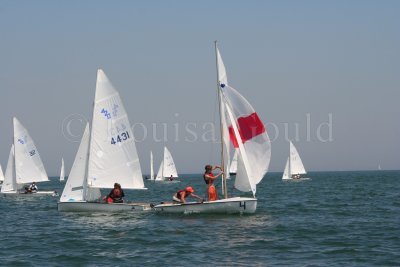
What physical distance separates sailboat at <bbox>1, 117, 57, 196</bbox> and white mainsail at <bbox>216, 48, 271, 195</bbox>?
77.1 ft

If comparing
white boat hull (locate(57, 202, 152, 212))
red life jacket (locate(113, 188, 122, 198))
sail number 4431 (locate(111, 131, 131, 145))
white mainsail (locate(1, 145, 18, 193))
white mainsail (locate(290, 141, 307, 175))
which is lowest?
white boat hull (locate(57, 202, 152, 212))

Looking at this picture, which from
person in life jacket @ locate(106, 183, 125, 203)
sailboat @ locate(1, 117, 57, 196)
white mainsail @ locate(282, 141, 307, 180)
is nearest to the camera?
person in life jacket @ locate(106, 183, 125, 203)

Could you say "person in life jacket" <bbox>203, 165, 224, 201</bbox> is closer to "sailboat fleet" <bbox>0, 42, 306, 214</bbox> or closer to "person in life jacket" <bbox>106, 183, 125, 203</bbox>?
"sailboat fleet" <bbox>0, 42, 306, 214</bbox>

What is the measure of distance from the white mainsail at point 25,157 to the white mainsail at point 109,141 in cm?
1909

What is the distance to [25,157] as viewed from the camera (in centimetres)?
4747

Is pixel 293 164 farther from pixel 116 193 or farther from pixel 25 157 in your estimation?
pixel 116 193

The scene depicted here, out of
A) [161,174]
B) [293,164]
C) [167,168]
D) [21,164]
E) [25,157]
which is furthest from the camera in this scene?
[161,174]

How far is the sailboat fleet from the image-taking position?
25.9 metres

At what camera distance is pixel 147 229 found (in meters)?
22.9

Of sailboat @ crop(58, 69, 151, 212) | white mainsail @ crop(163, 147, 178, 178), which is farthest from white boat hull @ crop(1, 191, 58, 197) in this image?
white mainsail @ crop(163, 147, 178, 178)

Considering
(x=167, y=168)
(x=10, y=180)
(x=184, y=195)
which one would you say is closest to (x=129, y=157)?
(x=184, y=195)

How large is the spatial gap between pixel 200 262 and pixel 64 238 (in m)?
6.54

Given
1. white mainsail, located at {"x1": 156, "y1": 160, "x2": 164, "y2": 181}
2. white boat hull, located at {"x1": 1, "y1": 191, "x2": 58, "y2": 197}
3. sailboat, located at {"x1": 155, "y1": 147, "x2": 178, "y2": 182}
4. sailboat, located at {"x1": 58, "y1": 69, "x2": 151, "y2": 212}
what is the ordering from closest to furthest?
sailboat, located at {"x1": 58, "y1": 69, "x2": 151, "y2": 212} < white boat hull, located at {"x1": 1, "y1": 191, "x2": 58, "y2": 197} < sailboat, located at {"x1": 155, "y1": 147, "x2": 178, "y2": 182} < white mainsail, located at {"x1": 156, "y1": 160, "x2": 164, "y2": 181}

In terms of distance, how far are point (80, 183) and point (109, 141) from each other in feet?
7.68
